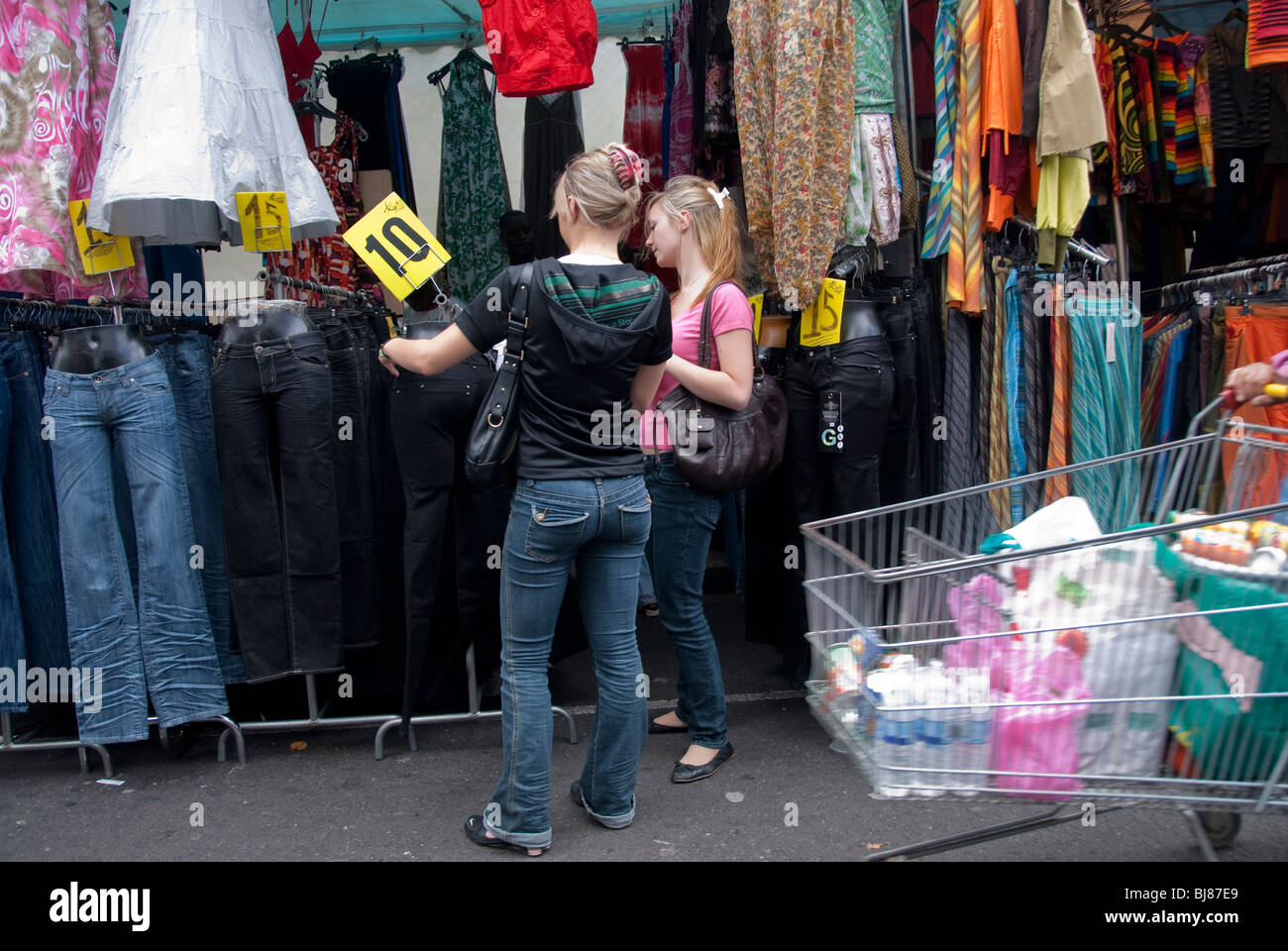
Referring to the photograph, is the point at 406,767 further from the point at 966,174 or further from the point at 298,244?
the point at 966,174

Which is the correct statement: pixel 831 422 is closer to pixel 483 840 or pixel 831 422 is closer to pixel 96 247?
pixel 483 840

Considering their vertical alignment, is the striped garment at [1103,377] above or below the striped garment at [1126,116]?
below

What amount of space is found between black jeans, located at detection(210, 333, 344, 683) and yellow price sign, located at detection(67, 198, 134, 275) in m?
0.53

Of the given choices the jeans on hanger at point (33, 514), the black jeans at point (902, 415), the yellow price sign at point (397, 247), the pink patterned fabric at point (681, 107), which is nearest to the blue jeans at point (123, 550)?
the jeans on hanger at point (33, 514)

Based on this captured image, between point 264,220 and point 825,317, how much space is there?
1954mm

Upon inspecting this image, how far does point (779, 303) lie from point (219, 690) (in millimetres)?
2558

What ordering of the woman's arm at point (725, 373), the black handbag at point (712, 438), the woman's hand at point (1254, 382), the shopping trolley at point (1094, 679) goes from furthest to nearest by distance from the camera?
the black handbag at point (712, 438) → the woman's arm at point (725, 373) → the woman's hand at point (1254, 382) → the shopping trolley at point (1094, 679)

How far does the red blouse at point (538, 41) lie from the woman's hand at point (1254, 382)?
253 centimetres

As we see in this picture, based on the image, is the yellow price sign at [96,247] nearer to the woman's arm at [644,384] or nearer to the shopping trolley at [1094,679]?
the woman's arm at [644,384]

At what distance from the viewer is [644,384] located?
105 inches

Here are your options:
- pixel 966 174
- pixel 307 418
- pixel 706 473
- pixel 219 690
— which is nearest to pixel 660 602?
pixel 706 473

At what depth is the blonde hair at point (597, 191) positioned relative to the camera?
8.29 ft

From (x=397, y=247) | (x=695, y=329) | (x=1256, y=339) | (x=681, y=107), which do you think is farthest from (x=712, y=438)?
(x=681, y=107)

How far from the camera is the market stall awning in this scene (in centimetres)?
505
